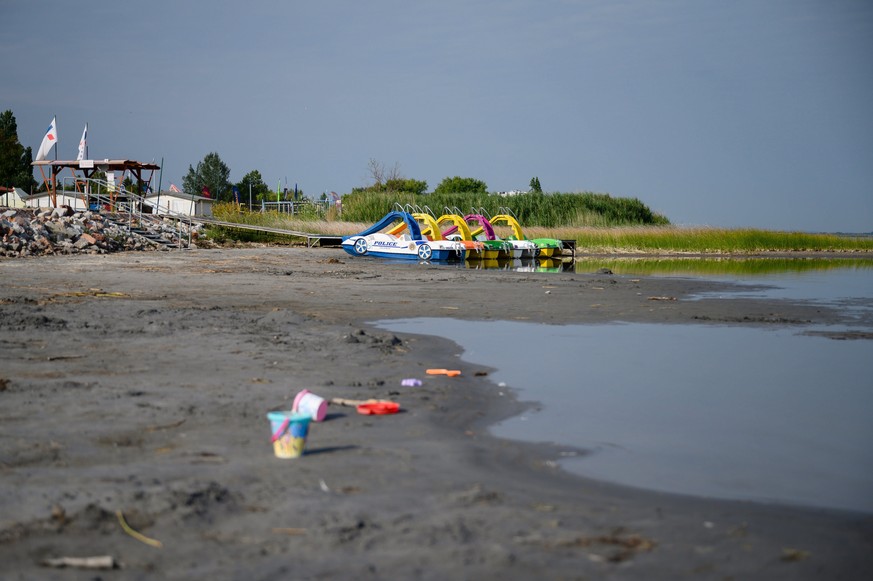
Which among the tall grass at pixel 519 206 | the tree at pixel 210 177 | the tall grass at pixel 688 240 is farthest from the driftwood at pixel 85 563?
the tree at pixel 210 177

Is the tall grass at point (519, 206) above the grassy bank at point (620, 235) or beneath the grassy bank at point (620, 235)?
above

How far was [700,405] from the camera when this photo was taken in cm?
788

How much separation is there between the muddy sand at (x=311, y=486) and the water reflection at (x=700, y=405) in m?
0.38

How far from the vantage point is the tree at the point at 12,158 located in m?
84.2

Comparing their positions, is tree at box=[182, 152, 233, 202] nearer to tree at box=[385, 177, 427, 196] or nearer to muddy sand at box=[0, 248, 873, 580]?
tree at box=[385, 177, 427, 196]

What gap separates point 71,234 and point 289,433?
27.1 metres

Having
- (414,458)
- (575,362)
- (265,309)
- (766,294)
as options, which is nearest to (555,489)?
(414,458)

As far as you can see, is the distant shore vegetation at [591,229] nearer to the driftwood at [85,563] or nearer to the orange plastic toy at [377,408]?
the orange plastic toy at [377,408]

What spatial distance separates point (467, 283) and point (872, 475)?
1678cm

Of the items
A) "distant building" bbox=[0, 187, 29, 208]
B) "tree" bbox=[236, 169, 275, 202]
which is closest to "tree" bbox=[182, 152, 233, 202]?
"tree" bbox=[236, 169, 275, 202]

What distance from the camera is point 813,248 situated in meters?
59.8

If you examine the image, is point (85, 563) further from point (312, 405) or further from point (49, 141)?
A: point (49, 141)

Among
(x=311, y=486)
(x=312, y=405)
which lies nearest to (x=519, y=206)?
(x=312, y=405)

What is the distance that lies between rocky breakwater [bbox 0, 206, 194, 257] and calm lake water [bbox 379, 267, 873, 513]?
17.8 m
